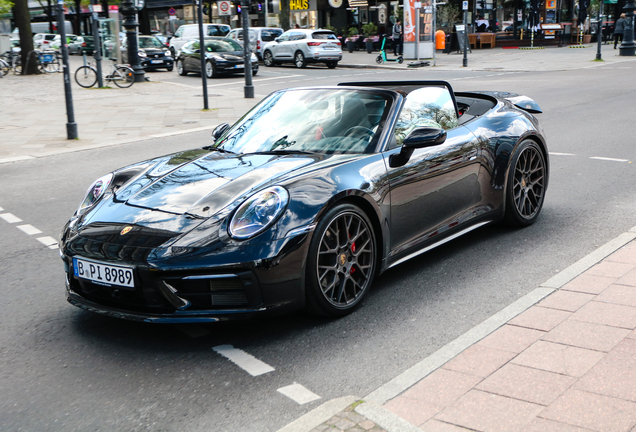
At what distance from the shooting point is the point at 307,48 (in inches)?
1200

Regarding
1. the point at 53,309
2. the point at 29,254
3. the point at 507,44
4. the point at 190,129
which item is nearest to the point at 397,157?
the point at 53,309

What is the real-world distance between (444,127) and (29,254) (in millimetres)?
3393

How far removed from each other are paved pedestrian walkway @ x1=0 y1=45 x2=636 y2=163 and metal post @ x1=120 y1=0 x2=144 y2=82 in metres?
0.59

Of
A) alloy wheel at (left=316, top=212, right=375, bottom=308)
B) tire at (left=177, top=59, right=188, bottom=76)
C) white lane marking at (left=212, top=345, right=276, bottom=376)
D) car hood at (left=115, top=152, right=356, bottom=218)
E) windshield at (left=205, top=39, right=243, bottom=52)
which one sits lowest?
white lane marking at (left=212, top=345, right=276, bottom=376)

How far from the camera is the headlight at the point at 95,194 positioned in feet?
14.1

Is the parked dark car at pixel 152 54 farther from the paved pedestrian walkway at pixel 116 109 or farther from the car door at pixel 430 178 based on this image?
the car door at pixel 430 178

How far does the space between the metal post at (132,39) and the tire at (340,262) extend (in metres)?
21.6

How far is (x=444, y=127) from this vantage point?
4953 mm

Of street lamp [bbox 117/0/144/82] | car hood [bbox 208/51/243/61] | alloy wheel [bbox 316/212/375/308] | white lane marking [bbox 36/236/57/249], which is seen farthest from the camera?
car hood [bbox 208/51/243/61]

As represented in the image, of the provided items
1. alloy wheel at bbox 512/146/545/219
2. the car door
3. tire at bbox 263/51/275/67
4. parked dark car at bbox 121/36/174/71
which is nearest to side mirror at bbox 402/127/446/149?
the car door

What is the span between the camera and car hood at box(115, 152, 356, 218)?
12.4ft

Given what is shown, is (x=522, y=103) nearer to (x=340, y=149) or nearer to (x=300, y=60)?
(x=340, y=149)

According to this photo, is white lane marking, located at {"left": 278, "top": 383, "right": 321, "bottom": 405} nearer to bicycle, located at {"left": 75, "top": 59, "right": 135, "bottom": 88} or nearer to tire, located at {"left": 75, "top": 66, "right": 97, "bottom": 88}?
bicycle, located at {"left": 75, "top": 59, "right": 135, "bottom": 88}

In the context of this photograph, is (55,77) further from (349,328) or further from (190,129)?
(349,328)
